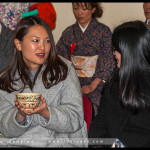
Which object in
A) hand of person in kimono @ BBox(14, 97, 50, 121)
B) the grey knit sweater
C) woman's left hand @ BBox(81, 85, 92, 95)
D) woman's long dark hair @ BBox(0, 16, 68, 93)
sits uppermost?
woman's long dark hair @ BBox(0, 16, 68, 93)

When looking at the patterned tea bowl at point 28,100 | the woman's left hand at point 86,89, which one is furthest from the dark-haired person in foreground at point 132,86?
the woman's left hand at point 86,89

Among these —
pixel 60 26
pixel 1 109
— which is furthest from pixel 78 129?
pixel 60 26

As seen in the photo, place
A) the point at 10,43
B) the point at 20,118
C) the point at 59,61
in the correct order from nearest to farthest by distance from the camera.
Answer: the point at 20,118 < the point at 59,61 < the point at 10,43

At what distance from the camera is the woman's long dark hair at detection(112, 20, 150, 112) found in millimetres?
1434

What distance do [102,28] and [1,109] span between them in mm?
1315

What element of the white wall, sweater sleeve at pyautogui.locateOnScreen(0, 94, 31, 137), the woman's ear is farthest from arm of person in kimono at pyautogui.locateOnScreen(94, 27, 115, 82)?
sweater sleeve at pyautogui.locateOnScreen(0, 94, 31, 137)

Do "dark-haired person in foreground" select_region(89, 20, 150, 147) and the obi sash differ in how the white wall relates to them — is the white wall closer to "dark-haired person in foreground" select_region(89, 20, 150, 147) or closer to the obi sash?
Result: the obi sash

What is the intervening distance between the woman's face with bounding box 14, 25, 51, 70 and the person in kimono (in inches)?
35.3

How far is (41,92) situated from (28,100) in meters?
0.32

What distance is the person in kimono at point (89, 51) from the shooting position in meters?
2.50

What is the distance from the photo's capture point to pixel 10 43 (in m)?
2.32

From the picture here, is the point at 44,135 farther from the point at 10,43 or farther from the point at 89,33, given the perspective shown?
the point at 89,33

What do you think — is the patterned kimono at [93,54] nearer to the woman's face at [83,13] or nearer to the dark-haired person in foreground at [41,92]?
the woman's face at [83,13]

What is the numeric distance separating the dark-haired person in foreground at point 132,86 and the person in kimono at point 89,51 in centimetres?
95
